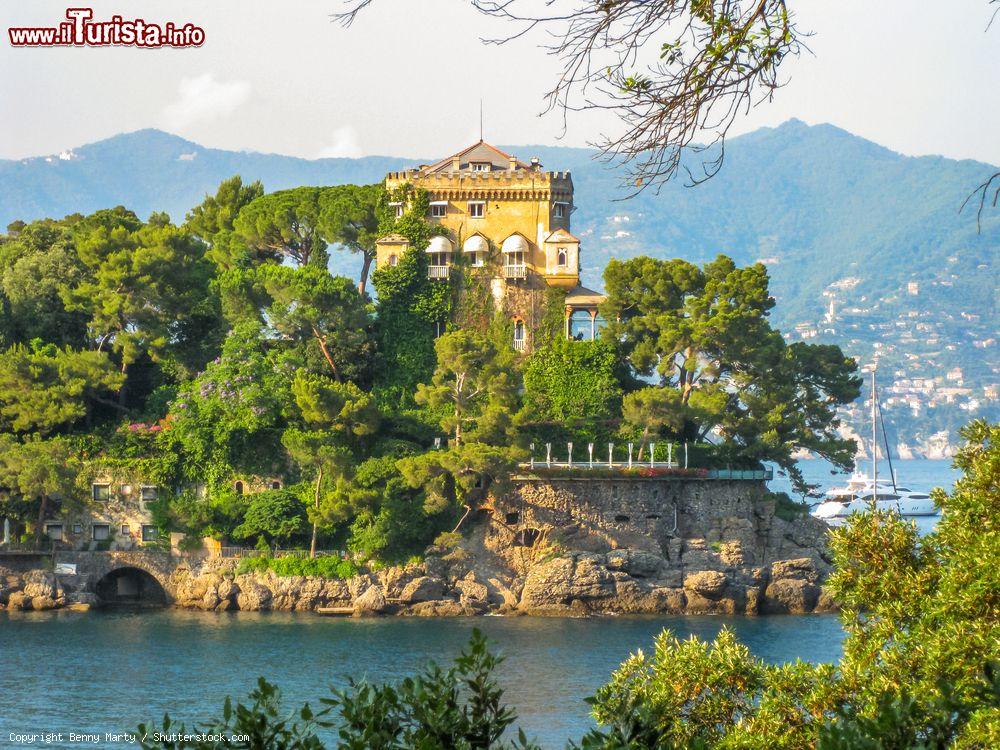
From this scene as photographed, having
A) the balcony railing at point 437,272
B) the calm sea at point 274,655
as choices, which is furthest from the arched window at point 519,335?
the calm sea at point 274,655

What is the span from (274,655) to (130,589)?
12551mm

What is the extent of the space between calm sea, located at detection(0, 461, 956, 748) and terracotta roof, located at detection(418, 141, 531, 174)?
18.6 meters

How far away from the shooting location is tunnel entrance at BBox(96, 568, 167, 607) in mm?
58062

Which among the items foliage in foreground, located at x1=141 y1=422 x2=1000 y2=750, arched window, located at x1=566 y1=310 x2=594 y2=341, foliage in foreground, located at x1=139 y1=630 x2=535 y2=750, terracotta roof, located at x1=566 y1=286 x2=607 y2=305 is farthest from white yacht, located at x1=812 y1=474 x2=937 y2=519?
foliage in foreground, located at x1=139 y1=630 x2=535 y2=750

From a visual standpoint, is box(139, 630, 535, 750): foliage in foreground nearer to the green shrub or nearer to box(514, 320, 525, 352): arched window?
the green shrub

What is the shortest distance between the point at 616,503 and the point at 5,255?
80.0 feet

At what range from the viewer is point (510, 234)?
64.2 metres

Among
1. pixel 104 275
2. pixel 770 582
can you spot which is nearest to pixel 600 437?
pixel 770 582

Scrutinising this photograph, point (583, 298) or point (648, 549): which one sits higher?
point (583, 298)

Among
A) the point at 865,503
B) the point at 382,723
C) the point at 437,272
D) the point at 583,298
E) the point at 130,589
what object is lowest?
the point at 130,589

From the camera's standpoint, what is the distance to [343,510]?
2185 inches

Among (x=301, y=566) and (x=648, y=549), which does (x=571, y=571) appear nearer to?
(x=648, y=549)

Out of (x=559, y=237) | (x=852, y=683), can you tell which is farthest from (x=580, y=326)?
(x=852, y=683)

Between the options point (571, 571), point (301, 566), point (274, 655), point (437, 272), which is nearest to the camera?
point (274, 655)
